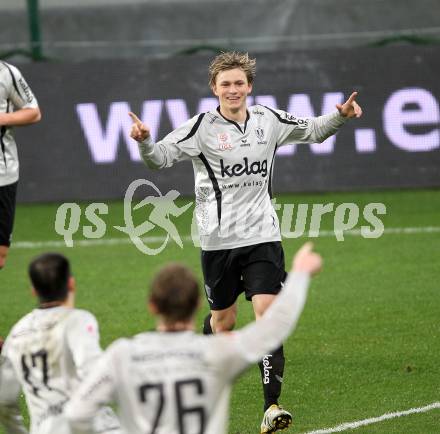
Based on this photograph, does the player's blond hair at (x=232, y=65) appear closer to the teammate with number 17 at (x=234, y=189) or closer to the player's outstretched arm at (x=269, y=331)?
the teammate with number 17 at (x=234, y=189)

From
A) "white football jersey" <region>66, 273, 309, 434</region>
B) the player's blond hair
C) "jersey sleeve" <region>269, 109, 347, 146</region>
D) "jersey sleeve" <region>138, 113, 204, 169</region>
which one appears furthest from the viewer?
"jersey sleeve" <region>269, 109, 347, 146</region>

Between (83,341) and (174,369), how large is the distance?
63cm

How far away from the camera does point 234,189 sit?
7.98 m

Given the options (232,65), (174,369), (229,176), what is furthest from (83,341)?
(232,65)

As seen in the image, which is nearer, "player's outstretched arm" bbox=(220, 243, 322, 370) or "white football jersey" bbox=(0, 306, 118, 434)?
"player's outstretched arm" bbox=(220, 243, 322, 370)

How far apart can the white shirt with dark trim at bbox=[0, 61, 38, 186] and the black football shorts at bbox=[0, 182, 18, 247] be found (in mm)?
55

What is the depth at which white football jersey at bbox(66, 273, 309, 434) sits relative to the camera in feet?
15.1

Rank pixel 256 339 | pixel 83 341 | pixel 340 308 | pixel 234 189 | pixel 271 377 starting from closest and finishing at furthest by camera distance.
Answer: pixel 256 339 < pixel 83 341 < pixel 271 377 < pixel 234 189 < pixel 340 308

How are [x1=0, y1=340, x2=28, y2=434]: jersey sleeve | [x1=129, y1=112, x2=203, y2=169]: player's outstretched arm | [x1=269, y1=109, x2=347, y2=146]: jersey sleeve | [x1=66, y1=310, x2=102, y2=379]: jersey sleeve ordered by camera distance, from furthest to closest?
1. [x1=269, y1=109, x2=347, y2=146]: jersey sleeve
2. [x1=129, y1=112, x2=203, y2=169]: player's outstretched arm
3. [x1=0, y1=340, x2=28, y2=434]: jersey sleeve
4. [x1=66, y1=310, x2=102, y2=379]: jersey sleeve

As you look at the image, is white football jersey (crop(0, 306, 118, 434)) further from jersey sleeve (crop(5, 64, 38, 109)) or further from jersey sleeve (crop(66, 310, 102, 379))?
jersey sleeve (crop(5, 64, 38, 109))

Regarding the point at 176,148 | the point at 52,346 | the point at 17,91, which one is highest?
the point at 17,91

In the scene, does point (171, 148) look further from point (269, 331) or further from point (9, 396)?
point (269, 331)

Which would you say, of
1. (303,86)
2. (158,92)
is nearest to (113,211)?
(158,92)

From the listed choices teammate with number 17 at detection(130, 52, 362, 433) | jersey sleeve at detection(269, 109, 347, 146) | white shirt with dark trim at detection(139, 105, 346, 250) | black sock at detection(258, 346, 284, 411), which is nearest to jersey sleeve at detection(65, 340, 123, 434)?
black sock at detection(258, 346, 284, 411)
